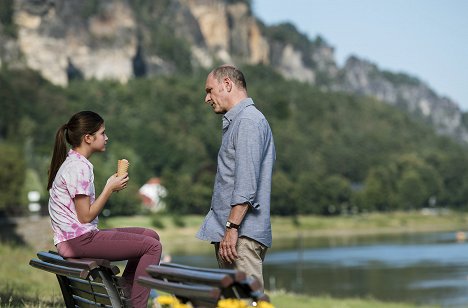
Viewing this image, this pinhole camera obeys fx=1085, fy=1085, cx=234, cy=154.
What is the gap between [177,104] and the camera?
149 m

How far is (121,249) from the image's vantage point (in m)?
5.76

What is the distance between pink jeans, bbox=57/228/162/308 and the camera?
576cm

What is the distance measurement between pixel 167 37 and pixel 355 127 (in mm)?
33340

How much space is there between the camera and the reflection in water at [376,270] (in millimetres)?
38156

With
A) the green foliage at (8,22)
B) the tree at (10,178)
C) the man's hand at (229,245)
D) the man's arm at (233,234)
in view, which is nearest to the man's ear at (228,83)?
the man's arm at (233,234)

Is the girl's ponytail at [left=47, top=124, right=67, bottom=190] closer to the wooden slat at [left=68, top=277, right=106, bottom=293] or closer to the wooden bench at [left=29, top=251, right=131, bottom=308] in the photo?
the wooden bench at [left=29, top=251, right=131, bottom=308]

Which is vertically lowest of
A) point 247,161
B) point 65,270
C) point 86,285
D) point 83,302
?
point 83,302

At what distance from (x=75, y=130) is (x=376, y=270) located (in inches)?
1821

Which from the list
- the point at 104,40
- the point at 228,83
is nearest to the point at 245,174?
the point at 228,83

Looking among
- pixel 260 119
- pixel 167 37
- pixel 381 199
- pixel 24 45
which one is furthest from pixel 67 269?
pixel 167 37

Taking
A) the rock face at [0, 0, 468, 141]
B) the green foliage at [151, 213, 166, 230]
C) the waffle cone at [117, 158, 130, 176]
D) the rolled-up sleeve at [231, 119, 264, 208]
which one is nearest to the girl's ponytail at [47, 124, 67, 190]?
the waffle cone at [117, 158, 130, 176]

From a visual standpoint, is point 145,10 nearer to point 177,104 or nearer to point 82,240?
point 177,104

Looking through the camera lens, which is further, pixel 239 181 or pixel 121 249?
pixel 239 181

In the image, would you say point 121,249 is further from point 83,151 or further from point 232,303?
point 232,303
